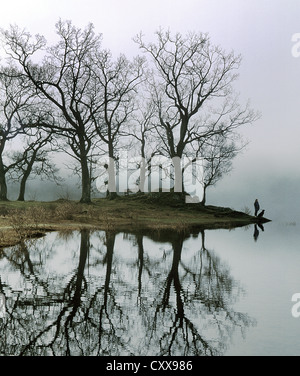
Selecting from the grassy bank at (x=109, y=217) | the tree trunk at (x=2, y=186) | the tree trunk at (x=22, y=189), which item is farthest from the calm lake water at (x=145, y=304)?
the tree trunk at (x=22, y=189)

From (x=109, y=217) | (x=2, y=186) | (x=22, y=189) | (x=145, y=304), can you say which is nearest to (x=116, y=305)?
(x=145, y=304)

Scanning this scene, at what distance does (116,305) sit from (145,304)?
1.58ft

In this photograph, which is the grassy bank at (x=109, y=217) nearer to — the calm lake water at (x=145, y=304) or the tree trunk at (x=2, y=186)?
the calm lake water at (x=145, y=304)

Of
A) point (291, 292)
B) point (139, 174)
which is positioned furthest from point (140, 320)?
point (139, 174)

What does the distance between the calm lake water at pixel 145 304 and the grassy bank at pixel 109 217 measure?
18.7ft

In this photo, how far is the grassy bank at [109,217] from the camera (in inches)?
748

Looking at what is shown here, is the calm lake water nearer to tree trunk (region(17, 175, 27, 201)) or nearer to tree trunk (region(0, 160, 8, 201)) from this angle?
tree trunk (region(0, 160, 8, 201))

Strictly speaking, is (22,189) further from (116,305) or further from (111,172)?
(116,305)

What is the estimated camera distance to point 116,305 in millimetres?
6848

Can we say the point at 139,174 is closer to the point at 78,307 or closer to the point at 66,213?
the point at 66,213
